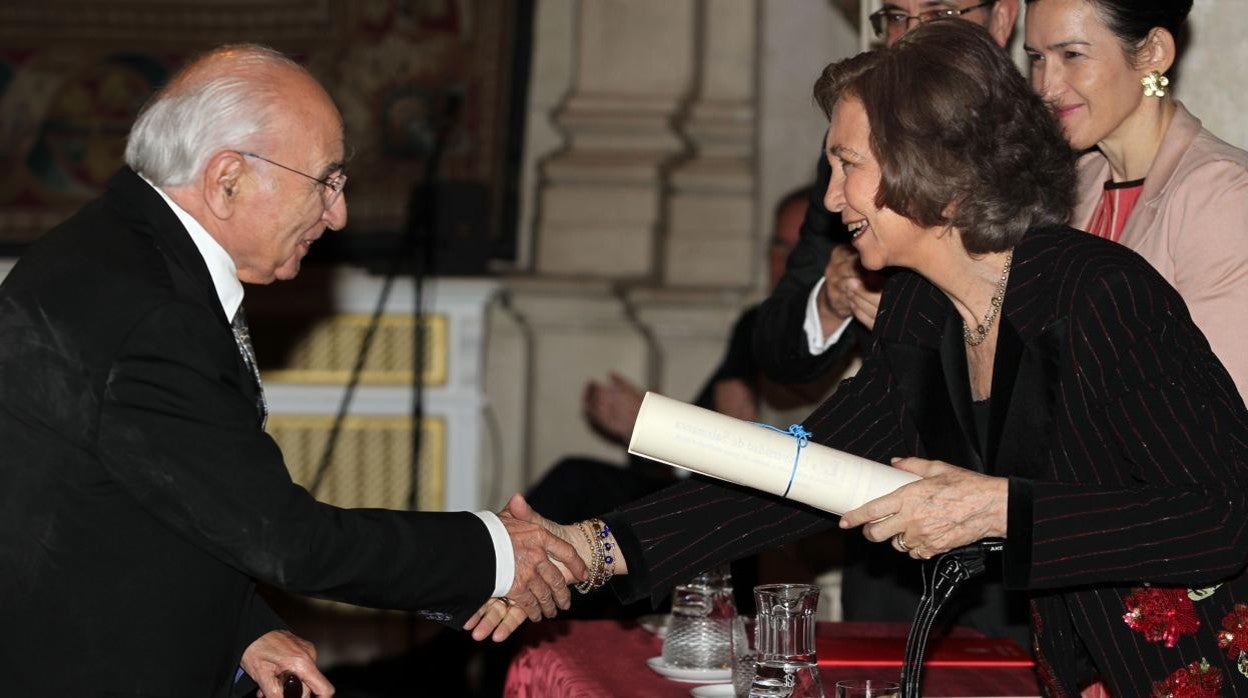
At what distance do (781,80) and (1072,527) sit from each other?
4757mm

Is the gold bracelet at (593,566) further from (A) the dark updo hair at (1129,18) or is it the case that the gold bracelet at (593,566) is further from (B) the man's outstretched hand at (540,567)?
(A) the dark updo hair at (1129,18)

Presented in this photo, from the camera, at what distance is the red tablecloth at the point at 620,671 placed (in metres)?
2.78

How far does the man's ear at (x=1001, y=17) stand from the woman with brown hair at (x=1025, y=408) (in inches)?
35.6

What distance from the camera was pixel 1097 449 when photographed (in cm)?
265

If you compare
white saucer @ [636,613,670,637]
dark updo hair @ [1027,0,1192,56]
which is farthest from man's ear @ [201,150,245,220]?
dark updo hair @ [1027,0,1192,56]

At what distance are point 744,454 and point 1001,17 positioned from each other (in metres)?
1.65

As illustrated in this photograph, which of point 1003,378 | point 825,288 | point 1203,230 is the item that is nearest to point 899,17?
point 825,288

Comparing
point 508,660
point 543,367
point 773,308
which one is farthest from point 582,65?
point 773,308

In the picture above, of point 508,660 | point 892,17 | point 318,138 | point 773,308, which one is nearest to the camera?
point 318,138

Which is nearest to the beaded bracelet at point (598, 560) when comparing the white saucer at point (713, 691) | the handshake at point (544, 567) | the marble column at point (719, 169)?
the handshake at point (544, 567)

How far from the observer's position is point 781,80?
7086 millimetres

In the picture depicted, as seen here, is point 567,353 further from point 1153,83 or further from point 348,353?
point 1153,83

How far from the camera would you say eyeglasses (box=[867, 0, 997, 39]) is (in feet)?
12.0

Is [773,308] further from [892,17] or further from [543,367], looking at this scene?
[543,367]
